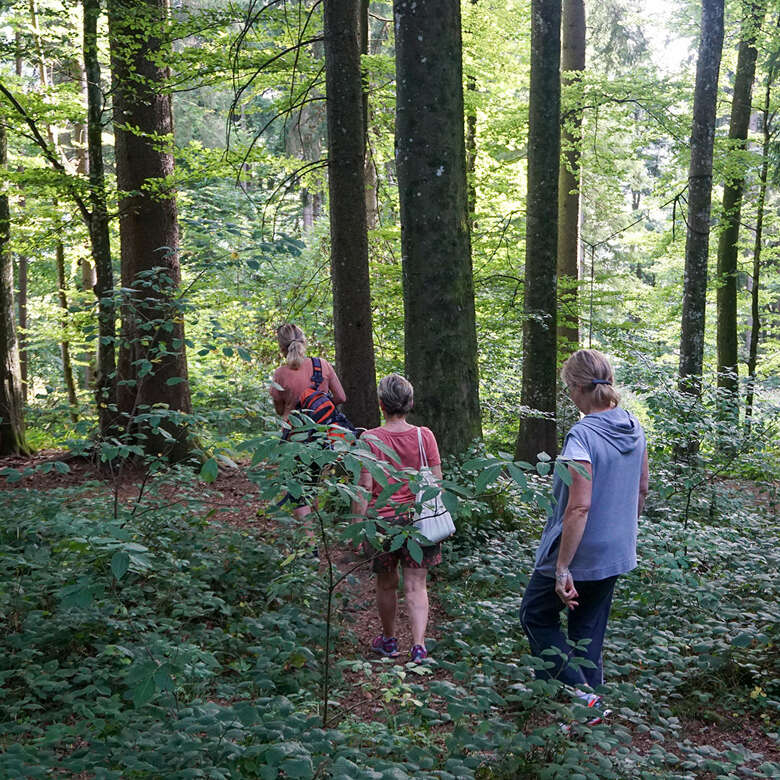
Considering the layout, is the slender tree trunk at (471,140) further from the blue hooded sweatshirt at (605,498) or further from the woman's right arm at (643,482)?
the blue hooded sweatshirt at (605,498)

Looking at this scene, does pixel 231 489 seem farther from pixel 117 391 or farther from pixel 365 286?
pixel 365 286

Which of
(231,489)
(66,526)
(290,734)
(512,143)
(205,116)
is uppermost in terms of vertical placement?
(205,116)

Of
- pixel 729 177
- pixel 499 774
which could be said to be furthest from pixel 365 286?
pixel 729 177

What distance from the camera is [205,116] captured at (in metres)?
25.3

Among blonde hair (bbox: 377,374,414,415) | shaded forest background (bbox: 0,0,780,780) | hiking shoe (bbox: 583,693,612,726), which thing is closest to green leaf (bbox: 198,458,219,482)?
shaded forest background (bbox: 0,0,780,780)

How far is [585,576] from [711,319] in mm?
24314

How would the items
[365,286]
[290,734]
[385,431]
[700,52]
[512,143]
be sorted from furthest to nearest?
[512,143] < [700,52] < [365,286] < [385,431] < [290,734]

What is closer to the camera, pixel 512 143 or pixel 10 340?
pixel 10 340

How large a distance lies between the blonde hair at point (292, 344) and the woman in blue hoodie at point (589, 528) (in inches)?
119

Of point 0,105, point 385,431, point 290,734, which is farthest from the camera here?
point 0,105

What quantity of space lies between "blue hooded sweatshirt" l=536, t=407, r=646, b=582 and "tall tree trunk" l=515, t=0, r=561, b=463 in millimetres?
5049

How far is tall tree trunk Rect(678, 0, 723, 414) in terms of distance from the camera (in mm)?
9250

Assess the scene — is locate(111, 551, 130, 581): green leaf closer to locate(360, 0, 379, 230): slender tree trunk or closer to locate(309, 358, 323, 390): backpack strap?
locate(309, 358, 323, 390): backpack strap

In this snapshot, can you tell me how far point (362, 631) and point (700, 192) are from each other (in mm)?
7544
